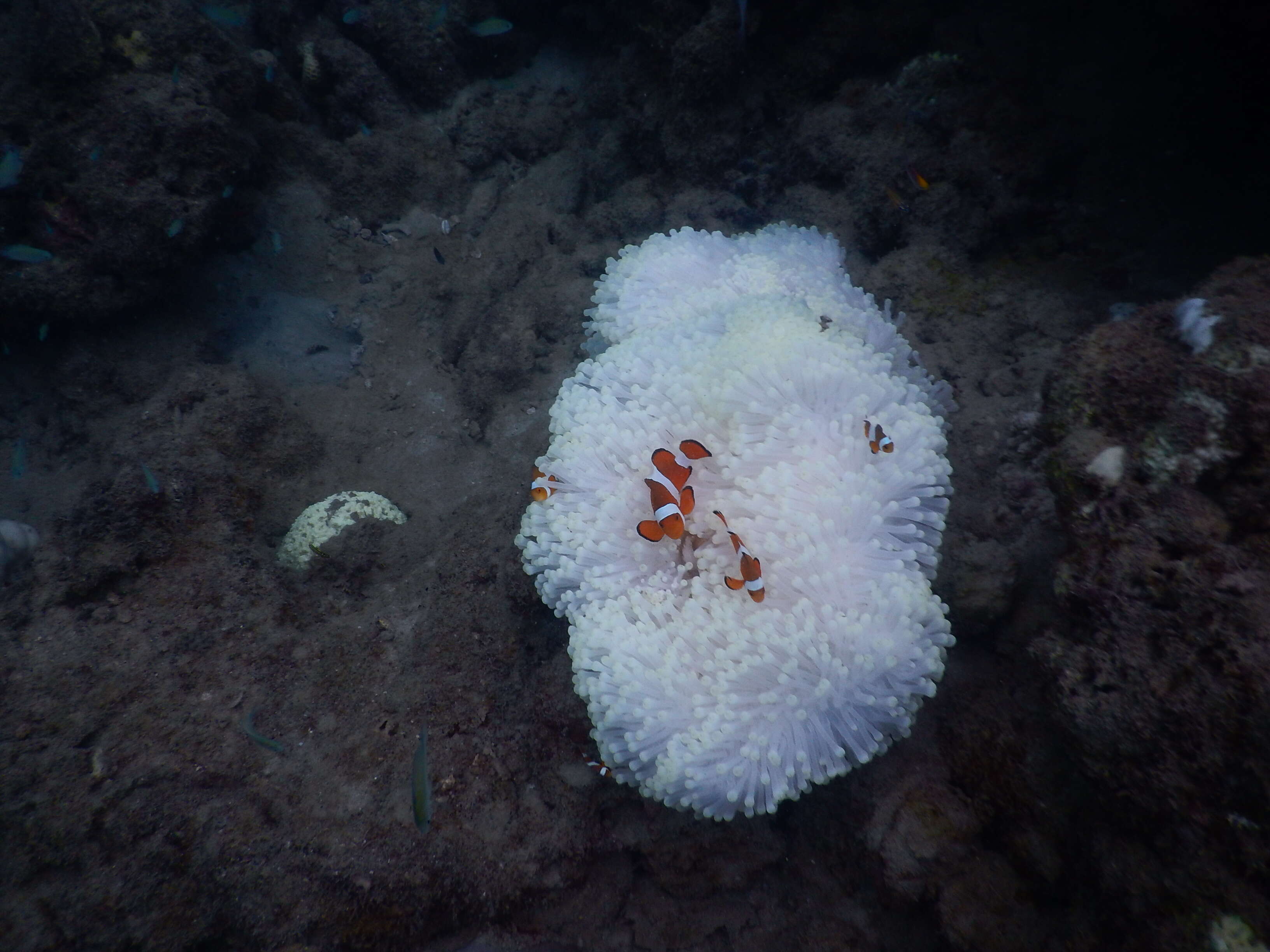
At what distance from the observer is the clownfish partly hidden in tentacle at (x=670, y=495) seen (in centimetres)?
191

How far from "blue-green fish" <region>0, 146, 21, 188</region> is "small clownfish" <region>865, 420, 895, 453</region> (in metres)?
5.15

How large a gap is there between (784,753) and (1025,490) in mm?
1329

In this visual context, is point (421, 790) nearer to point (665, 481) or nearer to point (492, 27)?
point (665, 481)

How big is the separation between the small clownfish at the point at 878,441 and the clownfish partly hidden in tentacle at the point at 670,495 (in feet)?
1.70

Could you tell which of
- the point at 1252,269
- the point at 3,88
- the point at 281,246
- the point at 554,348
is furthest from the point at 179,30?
the point at 1252,269

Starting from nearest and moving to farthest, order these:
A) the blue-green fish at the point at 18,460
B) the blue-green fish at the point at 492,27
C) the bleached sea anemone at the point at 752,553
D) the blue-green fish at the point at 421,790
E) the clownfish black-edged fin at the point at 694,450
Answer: the bleached sea anemone at the point at 752,553, the blue-green fish at the point at 421,790, the clownfish black-edged fin at the point at 694,450, the blue-green fish at the point at 18,460, the blue-green fish at the point at 492,27

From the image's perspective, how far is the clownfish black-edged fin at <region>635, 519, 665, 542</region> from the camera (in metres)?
1.95

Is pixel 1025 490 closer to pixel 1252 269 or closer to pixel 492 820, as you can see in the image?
pixel 1252 269

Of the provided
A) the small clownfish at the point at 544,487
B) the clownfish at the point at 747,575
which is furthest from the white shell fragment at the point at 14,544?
the clownfish at the point at 747,575

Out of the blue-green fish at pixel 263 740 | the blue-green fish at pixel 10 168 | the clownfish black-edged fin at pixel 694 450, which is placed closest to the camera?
the clownfish black-edged fin at pixel 694 450

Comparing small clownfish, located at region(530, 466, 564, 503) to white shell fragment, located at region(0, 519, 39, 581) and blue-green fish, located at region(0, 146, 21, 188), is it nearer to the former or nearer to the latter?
white shell fragment, located at region(0, 519, 39, 581)

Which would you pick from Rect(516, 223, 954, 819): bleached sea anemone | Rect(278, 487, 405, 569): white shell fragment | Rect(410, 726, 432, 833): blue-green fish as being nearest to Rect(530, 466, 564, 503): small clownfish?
Rect(516, 223, 954, 819): bleached sea anemone

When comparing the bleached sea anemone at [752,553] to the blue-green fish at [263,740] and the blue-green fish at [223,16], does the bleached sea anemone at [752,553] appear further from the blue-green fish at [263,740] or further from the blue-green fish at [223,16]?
the blue-green fish at [223,16]

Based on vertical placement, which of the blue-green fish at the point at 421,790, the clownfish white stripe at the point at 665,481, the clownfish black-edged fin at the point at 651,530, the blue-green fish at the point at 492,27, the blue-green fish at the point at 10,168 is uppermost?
the blue-green fish at the point at 492,27
